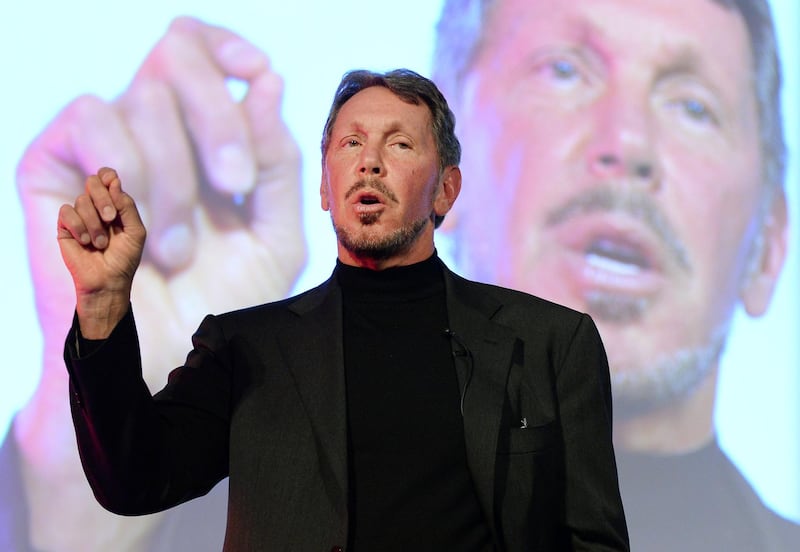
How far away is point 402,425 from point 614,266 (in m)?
1.57

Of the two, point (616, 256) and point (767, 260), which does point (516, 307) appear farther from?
point (767, 260)

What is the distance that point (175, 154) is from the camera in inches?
124

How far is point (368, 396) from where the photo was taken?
1.86 m

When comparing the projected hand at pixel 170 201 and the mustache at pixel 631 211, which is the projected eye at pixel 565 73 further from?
the projected hand at pixel 170 201

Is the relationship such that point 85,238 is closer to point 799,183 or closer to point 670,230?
point 670,230

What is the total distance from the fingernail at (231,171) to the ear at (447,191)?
1080mm

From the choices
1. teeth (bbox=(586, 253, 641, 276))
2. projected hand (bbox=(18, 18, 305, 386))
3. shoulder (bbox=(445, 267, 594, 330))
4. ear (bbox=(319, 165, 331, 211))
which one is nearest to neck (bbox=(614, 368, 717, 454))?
teeth (bbox=(586, 253, 641, 276))

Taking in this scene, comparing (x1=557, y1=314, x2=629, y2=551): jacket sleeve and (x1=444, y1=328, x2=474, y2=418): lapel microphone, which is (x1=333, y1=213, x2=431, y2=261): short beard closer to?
(x1=444, y1=328, x2=474, y2=418): lapel microphone

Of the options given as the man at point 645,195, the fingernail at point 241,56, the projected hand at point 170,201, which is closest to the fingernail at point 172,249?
the projected hand at point 170,201

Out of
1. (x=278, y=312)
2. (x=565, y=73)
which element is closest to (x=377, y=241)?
(x=278, y=312)

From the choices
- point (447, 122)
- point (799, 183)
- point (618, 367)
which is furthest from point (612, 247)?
point (447, 122)

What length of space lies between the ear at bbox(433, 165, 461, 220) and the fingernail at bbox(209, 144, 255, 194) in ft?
3.54

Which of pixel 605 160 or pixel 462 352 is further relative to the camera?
pixel 605 160

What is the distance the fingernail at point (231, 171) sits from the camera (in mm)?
3154
